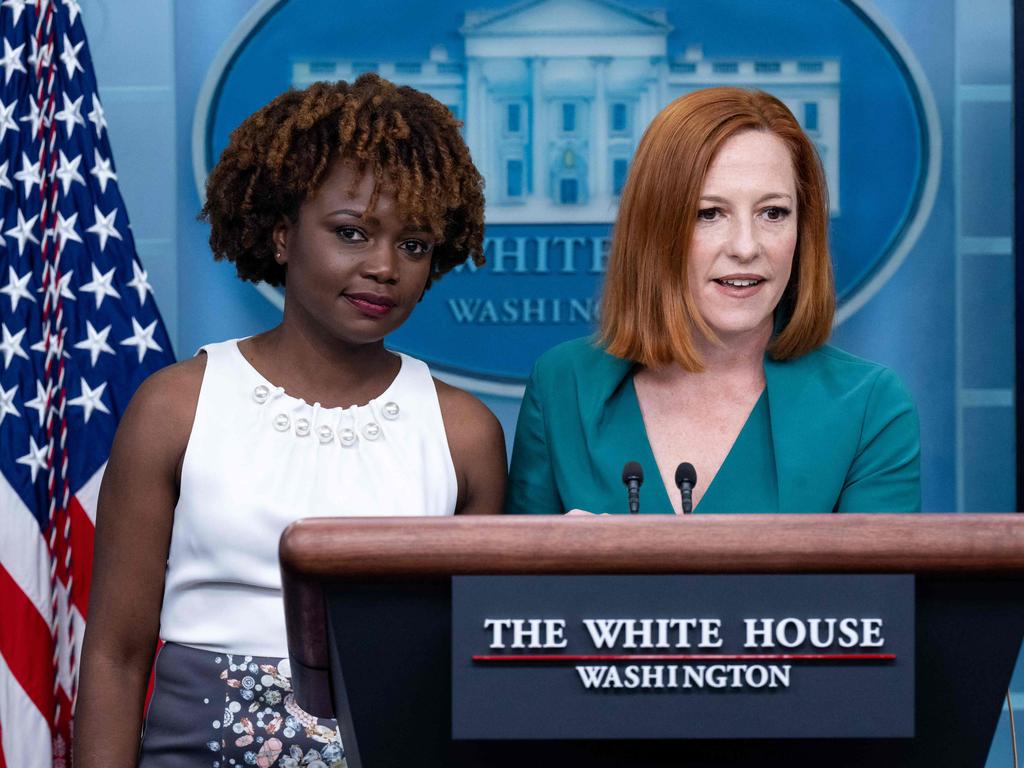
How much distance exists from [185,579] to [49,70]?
4.73 feet

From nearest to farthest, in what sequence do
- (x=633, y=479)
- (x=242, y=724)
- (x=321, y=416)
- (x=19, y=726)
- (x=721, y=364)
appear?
(x=633, y=479) → (x=242, y=724) → (x=321, y=416) → (x=721, y=364) → (x=19, y=726)

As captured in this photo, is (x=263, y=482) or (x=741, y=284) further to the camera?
(x=741, y=284)

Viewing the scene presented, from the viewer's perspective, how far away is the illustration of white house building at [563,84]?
294 cm

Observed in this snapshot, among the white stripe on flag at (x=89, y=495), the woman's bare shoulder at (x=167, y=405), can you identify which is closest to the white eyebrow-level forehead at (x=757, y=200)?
the woman's bare shoulder at (x=167, y=405)

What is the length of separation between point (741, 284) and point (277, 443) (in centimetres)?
63

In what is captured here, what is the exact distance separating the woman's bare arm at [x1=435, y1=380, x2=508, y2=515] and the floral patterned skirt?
12.9 inches

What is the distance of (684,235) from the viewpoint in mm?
1681

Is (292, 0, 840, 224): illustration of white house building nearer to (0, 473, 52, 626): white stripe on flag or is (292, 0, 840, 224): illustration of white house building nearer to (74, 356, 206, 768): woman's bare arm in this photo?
(0, 473, 52, 626): white stripe on flag

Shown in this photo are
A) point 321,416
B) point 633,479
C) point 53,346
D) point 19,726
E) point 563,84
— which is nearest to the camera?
point 633,479

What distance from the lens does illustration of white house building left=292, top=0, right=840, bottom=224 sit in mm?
2936

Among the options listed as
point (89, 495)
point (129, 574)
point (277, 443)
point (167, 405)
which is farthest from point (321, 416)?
point (89, 495)

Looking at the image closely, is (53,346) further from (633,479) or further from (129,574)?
(633,479)

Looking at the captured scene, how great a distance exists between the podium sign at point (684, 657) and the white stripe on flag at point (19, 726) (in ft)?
5.75

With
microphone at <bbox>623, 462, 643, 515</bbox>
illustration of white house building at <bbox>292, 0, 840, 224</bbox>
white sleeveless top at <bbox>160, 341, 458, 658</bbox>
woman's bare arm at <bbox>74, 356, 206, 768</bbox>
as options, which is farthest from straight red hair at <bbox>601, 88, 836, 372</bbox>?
illustration of white house building at <bbox>292, 0, 840, 224</bbox>
